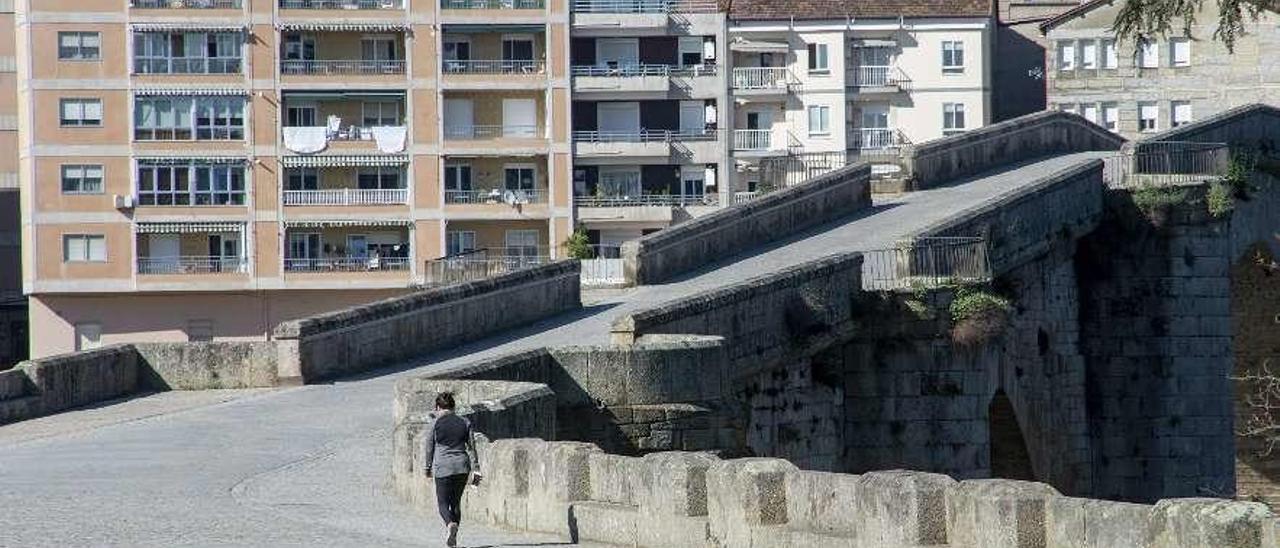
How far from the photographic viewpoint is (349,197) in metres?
74.6

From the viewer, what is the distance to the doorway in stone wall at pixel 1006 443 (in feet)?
138

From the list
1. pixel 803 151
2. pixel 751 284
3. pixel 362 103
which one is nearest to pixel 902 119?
pixel 803 151

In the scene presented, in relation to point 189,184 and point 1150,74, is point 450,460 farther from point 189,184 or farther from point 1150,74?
point 1150,74

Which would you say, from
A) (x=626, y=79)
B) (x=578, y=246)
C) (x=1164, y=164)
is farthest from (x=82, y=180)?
(x=1164, y=164)

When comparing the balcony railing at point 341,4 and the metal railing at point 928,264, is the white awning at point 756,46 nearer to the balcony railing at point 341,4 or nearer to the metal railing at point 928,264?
the balcony railing at point 341,4

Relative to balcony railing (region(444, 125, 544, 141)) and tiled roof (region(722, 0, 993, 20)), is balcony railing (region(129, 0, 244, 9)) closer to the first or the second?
balcony railing (region(444, 125, 544, 141))

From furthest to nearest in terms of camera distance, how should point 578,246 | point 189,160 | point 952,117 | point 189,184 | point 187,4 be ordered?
point 952,117 → point 189,184 → point 189,160 → point 187,4 → point 578,246

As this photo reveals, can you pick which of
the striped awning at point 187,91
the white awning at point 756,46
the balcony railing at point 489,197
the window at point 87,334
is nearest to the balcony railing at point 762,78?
the white awning at point 756,46

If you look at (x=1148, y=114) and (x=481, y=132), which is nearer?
(x=481, y=132)

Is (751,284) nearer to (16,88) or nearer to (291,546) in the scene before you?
(291,546)

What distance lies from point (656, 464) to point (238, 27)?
5636 cm

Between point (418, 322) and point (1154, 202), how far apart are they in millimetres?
17215

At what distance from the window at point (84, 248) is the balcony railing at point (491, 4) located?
11.0 m

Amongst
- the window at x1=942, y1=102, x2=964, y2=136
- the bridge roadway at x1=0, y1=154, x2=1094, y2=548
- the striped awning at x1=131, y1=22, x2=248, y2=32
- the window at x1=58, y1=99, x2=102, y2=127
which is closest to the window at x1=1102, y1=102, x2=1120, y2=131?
the window at x1=942, y1=102, x2=964, y2=136
